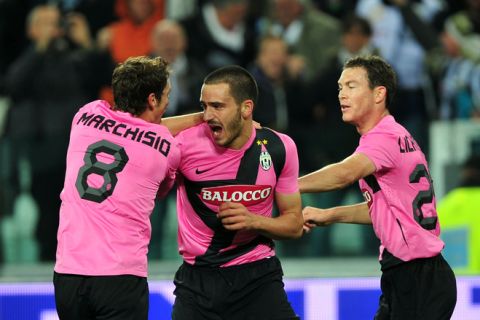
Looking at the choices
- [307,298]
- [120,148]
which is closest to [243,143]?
[120,148]

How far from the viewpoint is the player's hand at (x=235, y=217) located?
4953mm

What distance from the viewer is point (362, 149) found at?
5227 millimetres

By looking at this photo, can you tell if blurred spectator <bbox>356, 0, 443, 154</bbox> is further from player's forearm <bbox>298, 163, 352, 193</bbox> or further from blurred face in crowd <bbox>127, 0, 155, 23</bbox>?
player's forearm <bbox>298, 163, 352, 193</bbox>

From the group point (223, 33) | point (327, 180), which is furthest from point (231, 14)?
point (327, 180)

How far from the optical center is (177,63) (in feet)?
30.4

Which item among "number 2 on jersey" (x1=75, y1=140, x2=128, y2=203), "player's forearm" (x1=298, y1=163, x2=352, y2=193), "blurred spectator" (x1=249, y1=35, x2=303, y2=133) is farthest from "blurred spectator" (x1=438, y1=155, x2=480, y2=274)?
"number 2 on jersey" (x1=75, y1=140, x2=128, y2=203)

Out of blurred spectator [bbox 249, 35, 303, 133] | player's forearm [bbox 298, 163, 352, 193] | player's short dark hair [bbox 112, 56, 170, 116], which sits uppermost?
blurred spectator [bbox 249, 35, 303, 133]

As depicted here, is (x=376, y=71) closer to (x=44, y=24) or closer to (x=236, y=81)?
(x=236, y=81)

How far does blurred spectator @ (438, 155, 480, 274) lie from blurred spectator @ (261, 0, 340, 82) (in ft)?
6.86

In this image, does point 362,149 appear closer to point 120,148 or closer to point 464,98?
point 120,148

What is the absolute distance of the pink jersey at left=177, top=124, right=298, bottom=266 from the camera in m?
5.24

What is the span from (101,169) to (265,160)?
931mm

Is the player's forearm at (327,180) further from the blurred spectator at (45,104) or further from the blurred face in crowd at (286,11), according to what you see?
the blurred face in crowd at (286,11)

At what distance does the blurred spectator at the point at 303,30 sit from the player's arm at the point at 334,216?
4011 mm
